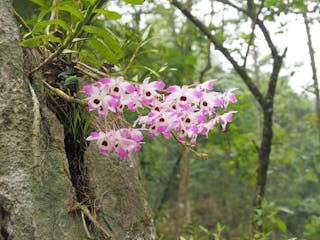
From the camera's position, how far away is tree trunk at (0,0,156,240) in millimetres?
1012

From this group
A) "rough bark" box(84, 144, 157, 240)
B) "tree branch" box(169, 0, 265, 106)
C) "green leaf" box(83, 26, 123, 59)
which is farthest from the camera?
"tree branch" box(169, 0, 265, 106)

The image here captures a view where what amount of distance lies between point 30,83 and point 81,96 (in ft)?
1.12

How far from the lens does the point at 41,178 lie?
3.63 ft

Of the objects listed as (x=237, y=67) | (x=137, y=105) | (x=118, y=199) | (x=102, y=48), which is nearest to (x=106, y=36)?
(x=102, y=48)

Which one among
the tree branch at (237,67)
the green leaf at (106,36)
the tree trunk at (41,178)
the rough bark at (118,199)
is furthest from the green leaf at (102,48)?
the tree branch at (237,67)

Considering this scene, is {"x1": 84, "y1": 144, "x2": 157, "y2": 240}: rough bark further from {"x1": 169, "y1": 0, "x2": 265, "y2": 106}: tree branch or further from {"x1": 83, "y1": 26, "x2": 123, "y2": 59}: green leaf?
{"x1": 169, "y1": 0, "x2": 265, "y2": 106}: tree branch

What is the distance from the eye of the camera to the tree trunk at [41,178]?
3.32 feet

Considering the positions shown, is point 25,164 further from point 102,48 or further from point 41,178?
point 102,48

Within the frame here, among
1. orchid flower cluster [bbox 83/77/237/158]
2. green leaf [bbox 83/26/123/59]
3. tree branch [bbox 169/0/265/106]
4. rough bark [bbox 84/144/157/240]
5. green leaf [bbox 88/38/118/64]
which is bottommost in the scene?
rough bark [bbox 84/144/157/240]

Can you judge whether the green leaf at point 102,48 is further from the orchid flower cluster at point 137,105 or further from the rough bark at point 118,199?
the rough bark at point 118,199

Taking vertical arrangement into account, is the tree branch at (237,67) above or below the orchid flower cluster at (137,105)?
above

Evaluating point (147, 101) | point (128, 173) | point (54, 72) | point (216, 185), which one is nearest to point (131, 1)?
point (147, 101)

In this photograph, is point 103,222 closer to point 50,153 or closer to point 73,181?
point 73,181

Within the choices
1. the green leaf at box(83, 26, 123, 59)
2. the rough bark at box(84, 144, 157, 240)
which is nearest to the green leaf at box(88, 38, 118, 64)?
the green leaf at box(83, 26, 123, 59)
